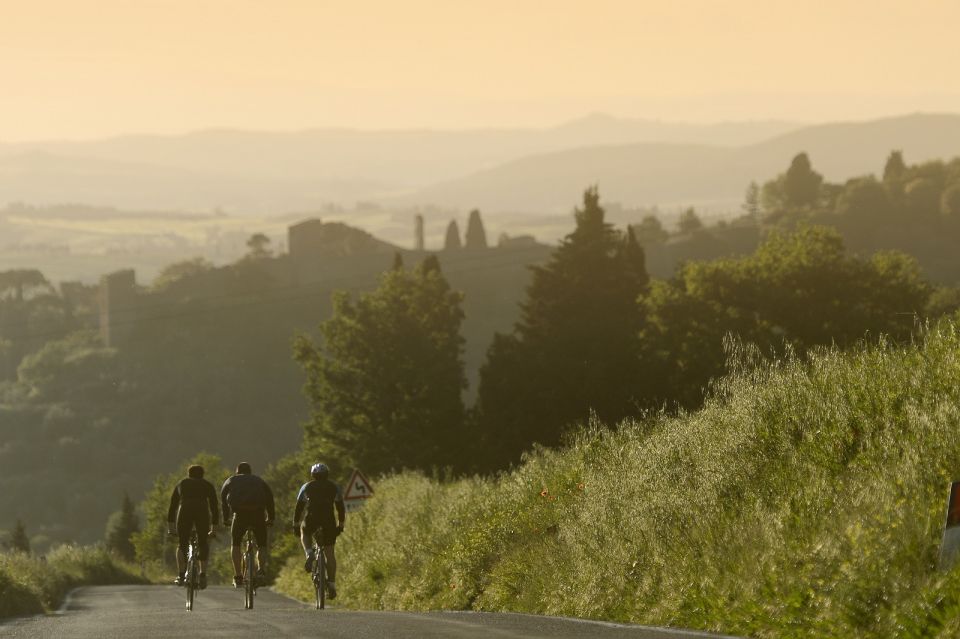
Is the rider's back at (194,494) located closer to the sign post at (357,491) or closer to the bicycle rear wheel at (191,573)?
the bicycle rear wheel at (191,573)

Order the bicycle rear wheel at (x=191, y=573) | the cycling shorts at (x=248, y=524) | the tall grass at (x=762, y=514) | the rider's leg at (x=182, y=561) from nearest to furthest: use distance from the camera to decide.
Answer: the tall grass at (x=762, y=514), the cycling shorts at (x=248, y=524), the bicycle rear wheel at (x=191, y=573), the rider's leg at (x=182, y=561)

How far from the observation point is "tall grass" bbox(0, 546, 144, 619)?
3497 centimetres

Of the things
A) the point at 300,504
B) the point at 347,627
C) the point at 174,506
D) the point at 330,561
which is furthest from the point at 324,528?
the point at 347,627

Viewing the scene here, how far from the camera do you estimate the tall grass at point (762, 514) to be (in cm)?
1452

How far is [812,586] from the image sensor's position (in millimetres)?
15000

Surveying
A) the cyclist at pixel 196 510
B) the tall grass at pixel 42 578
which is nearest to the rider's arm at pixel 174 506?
the cyclist at pixel 196 510

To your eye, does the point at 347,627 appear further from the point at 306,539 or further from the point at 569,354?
the point at 569,354

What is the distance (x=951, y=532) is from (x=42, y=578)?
38223mm

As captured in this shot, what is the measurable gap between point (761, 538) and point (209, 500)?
10613mm

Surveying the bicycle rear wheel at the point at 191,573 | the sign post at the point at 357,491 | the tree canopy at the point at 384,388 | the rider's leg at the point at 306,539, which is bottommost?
the tree canopy at the point at 384,388

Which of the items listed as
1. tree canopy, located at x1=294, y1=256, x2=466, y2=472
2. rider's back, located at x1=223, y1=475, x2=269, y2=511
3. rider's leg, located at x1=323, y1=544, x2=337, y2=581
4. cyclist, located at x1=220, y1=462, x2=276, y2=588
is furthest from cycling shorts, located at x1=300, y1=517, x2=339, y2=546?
tree canopy, located at x1=294, y1=256, x2=466, y2=472

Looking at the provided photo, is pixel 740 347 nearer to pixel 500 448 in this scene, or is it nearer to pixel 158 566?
pixel 500 448

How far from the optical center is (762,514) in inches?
667

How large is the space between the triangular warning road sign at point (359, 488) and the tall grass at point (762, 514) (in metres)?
14.7
